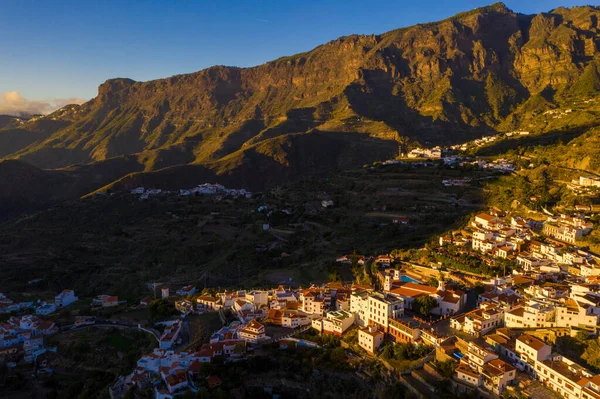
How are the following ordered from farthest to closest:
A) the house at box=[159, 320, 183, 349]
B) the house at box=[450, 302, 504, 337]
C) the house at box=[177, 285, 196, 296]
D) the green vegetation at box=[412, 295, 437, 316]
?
the house at box=[177, 285, 196, 296], the house at box=[159, 320, 183, 349], the green vegetation at box=[412, 295, 437, 316], the house at box=[450, 302, 504, 337]

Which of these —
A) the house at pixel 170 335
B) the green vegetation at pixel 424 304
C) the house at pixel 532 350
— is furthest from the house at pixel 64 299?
the house at pixel 532 350

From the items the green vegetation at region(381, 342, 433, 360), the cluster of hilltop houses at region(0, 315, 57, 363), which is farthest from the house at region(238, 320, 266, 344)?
the cluster of hilltop houses at region(0, 315, 57, 363)

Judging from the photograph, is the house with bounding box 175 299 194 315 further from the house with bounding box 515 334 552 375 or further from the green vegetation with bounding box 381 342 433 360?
the house with bounding box 515 334 552 375

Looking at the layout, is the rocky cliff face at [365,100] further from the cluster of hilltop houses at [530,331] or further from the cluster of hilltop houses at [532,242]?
the cluster of hilltop houses at [530,331]

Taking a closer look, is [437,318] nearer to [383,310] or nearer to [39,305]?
[383,310]

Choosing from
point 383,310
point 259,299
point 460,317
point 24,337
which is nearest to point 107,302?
point 24,337
